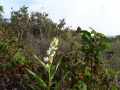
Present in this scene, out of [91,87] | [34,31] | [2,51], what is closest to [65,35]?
[34,31]

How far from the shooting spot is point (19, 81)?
694 cm

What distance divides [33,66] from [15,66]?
0.43m

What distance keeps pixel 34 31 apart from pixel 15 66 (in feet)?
57.5

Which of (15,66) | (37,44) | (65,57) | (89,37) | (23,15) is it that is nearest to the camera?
(89,37)

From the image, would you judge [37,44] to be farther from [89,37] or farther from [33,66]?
[89,37]

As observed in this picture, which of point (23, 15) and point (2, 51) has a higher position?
point (23, 15)

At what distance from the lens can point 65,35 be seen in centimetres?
2356

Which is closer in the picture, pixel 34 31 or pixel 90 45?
pixel 90 45

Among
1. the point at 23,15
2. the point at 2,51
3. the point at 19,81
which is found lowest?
the point at 19,81

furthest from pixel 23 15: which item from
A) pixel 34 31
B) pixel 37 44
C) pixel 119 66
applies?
pixel 119 66

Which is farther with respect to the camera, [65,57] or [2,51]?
[2,51]

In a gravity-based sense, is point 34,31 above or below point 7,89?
above

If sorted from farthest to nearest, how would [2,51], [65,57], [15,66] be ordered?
[2,51]
[15,66]
[65,57]

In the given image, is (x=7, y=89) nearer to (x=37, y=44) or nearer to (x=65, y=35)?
(x=37, y=44)
